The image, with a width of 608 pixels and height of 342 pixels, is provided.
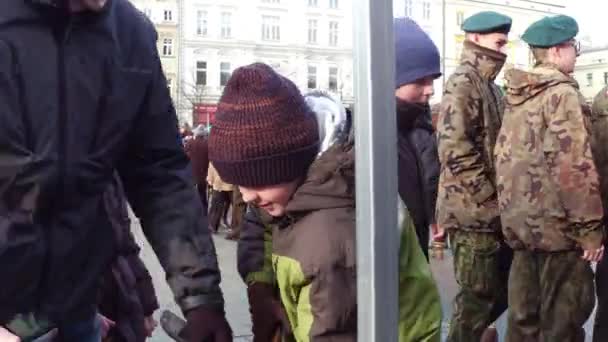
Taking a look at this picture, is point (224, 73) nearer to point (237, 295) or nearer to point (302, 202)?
point (302, 202)

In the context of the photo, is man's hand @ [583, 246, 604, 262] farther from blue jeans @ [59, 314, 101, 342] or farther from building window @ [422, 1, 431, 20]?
blue jeans @ [59, 314, 101, 342]

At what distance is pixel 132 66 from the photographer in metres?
1.86

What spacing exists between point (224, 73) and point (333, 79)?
37 cm

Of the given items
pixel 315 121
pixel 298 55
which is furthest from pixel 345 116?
pixel 298 55

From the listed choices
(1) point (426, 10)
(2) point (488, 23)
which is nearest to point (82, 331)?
(1) point (426, 10)

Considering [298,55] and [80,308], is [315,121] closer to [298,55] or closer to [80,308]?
[298,55]

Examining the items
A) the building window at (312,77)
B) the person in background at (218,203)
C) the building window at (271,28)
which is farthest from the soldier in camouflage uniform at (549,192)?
the person in background at (218,203)

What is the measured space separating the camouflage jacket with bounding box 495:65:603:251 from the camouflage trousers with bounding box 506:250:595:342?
8cm

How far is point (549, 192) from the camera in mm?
3633

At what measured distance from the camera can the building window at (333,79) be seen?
2076 millimetres

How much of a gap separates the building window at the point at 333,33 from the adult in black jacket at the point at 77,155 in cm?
42

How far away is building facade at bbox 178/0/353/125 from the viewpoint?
1978mm

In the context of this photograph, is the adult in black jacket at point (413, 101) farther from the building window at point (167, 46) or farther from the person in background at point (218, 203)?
the person in background at point (218, 203)

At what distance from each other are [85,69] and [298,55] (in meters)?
0.92
